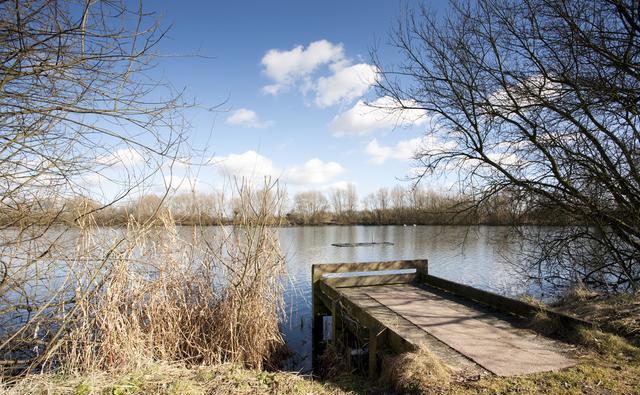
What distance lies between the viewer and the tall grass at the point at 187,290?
5.15m

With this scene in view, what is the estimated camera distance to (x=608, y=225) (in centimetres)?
721

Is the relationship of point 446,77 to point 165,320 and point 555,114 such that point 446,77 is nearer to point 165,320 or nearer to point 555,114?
point 555,114

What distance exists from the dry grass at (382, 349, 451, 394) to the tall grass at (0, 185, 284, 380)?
2.43 m

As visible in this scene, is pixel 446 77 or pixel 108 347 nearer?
pixel 108 347

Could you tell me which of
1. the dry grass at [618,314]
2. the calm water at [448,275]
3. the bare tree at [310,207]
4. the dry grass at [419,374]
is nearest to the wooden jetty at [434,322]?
the dry grass at [419,374]

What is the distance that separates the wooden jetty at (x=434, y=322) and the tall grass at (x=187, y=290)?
65.0 inches

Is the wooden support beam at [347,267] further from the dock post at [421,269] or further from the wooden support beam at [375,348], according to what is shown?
the wooden support beam at [375,348]

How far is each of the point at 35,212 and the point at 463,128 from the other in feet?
24.0

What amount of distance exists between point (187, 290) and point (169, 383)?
97.4 inches

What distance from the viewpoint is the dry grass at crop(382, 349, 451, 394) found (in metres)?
3.89

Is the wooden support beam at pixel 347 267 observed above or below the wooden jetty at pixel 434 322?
above

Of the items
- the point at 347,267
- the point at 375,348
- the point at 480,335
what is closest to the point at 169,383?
the point at 375,348

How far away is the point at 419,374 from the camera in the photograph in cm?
405

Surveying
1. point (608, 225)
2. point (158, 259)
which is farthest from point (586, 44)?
point (158, 259)
